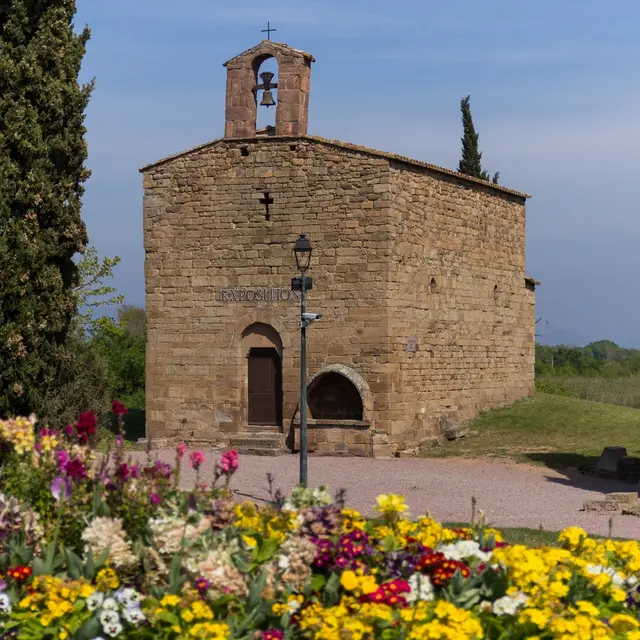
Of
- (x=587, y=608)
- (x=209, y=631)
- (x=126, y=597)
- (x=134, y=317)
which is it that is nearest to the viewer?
(x=209, y=631)

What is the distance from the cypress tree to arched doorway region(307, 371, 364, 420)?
5241 millimetres

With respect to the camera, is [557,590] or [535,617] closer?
[535,617]

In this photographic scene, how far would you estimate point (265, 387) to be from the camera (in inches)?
910

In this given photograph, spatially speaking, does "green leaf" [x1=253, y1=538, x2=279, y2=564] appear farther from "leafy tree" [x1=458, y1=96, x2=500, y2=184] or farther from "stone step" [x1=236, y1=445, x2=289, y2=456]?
"leafy tree" [x1=458, y1=96, x2=500, y2=184]

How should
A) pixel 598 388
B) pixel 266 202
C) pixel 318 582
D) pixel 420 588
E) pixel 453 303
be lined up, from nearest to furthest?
1. pixel 420 588
2. pixel 318 582
3. pixel 266 202
4. pixel 453 303
5. pixel 598 388

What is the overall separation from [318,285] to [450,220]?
3.92 meters

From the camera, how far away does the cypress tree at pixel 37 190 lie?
1934 cm

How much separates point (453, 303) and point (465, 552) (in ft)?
58.7

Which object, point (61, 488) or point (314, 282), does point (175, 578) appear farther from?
point (314, 282)

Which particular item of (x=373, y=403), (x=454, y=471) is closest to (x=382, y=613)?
(x=454, y=471)

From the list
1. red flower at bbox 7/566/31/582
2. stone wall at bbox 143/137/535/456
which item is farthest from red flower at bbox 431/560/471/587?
stone wall at bbox 143/137/535/456

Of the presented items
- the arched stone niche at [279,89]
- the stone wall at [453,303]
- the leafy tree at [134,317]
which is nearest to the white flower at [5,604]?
the stone wall at [453,303]

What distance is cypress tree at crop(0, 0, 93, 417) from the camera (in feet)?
63.5

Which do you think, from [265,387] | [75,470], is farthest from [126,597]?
[265,387]
